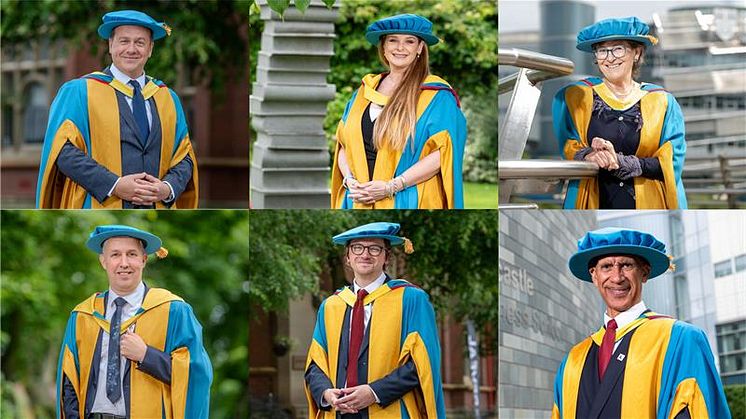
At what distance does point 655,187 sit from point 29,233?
410 inches

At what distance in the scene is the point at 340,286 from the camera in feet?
21.8

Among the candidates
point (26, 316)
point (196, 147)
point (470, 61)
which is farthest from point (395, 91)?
point (196, 147)

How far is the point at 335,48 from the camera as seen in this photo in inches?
274

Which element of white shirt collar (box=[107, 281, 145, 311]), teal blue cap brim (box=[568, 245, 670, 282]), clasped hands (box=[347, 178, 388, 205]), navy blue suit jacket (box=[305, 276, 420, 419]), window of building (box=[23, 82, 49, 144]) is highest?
window of building (box=[23, 82, 49, 144])

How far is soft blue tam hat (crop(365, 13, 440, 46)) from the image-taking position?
643 cm

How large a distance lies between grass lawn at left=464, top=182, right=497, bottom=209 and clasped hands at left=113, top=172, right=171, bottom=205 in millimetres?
1439

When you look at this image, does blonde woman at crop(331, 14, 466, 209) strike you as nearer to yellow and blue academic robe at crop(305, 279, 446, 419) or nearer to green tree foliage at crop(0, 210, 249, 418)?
yellow and blue academic robe at crop(305, 279, 446, 419)

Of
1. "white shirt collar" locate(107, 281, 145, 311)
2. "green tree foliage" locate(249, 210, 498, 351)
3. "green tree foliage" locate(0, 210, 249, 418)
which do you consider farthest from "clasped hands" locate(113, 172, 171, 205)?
"green tree foliage" locate(0, 210, 249, 418)

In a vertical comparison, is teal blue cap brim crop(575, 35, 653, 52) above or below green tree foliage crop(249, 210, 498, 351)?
above

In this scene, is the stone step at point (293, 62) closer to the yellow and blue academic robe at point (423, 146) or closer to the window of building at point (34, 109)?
the yellow and blue academic robe at point (423, 146)

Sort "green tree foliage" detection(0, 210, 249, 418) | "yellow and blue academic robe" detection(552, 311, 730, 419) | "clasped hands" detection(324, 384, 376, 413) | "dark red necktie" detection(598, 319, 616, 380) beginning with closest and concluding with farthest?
"yellow and blue academic robe" detection(552, 311, 730, 419), "dark red necktie" detection(598, 319, 616, 380), "clasped hands" detection(324, 384, 376, 413), "green tree foliage" detection(0, 210, 249, 418)

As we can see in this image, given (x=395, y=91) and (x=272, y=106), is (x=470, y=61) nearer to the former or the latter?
(x=395, y=91)

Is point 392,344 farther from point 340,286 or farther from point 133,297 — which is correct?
point 133,297

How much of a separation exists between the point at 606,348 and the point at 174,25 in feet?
32.2
